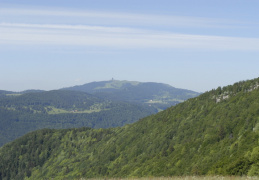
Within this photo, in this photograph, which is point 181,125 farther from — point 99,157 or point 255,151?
point 255,151

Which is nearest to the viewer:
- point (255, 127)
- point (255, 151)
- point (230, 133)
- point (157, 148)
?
point (255, 151)

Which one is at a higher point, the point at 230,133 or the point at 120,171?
the point at 230,133

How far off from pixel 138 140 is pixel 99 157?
28.1 metres

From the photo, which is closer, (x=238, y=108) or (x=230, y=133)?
(x=230, y=133)

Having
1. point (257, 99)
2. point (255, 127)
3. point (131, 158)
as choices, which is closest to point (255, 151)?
point (255, 127)

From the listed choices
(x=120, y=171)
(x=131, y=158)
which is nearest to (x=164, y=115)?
(x=131, y=158)

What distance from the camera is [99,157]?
7352 inches

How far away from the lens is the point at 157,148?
14088cm

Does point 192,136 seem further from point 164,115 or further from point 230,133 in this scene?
point 164,115

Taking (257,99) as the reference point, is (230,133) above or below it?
below

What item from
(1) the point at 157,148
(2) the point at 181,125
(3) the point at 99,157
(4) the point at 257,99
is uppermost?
(4) the point at 257,99

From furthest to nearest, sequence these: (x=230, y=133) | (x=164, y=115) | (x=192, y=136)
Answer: (x=164, y=115)
(x=192, y=136)
(x=230, y=133)

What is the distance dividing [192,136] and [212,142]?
23042 mm

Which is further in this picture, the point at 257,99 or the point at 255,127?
the point at 257,99
